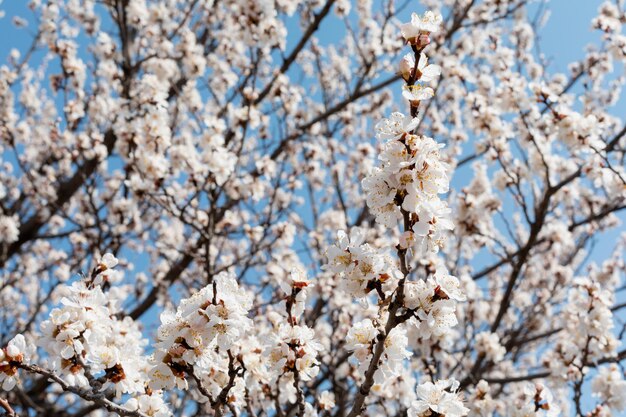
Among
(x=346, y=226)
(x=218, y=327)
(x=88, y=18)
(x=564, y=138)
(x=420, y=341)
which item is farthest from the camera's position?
(x=88, y=18)

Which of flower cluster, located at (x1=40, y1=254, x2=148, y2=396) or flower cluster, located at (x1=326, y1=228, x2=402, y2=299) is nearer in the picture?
flower cluster, located at (x1=326, y1=228, x2=402, y2=299)

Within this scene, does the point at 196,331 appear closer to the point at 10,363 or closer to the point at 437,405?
the point at 10,363

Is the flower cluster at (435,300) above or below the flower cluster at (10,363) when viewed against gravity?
above

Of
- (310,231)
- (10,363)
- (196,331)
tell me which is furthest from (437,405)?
(310,231)

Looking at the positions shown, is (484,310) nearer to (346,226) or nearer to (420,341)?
(346,226)

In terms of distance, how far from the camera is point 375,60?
20.8ft

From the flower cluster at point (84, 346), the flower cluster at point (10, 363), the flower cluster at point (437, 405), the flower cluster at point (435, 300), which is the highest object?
the flower cluster at point (435, 300)

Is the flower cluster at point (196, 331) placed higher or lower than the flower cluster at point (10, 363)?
higher

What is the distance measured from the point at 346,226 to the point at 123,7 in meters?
4.04

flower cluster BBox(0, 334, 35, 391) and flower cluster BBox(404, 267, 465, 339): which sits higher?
flower cluster BBox(404, 267, 465, 339)

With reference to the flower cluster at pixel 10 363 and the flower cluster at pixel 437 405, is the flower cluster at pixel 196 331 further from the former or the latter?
the flower cluster at pixel 437 405

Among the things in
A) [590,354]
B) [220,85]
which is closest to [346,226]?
[220,85]

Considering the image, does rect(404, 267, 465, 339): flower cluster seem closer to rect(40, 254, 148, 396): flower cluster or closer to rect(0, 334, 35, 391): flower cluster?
rect(40, 254, 148, 396): flower cluster

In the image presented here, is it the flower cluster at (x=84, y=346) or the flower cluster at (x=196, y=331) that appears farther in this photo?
the flower cluster at (x=84, y=346)
